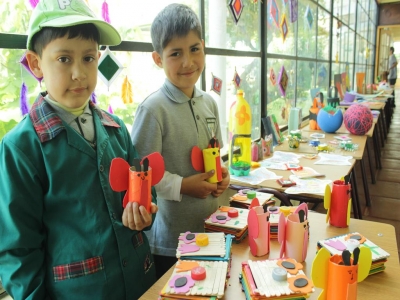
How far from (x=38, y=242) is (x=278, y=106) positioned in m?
3.01

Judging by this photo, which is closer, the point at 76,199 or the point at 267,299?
the point at 267,299

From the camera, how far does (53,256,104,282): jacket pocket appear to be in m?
0.93

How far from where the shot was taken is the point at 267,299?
0.84m

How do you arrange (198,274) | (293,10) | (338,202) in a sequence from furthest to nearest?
(293,10) < (338,202) < (198,274)

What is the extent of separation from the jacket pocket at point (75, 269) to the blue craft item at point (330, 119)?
274cm

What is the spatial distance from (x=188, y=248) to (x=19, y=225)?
1.49 ft

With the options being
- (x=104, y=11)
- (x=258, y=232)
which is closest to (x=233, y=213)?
(x=258, y=232)

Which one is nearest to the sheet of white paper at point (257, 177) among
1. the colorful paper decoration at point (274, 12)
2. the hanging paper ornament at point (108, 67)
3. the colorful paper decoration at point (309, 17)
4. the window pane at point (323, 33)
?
the hanging paper ornament at point (108, 67)

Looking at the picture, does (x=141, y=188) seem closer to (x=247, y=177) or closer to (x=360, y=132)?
(x=247, y=177)

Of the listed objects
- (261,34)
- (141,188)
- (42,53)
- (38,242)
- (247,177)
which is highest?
(261,34)

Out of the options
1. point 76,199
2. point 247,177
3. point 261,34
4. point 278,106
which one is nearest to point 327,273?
point 76,199

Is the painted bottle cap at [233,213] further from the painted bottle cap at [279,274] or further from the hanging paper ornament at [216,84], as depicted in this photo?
the hanging paper ornament at [216,84]

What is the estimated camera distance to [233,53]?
8.41ft

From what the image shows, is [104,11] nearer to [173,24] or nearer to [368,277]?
[173,24]
